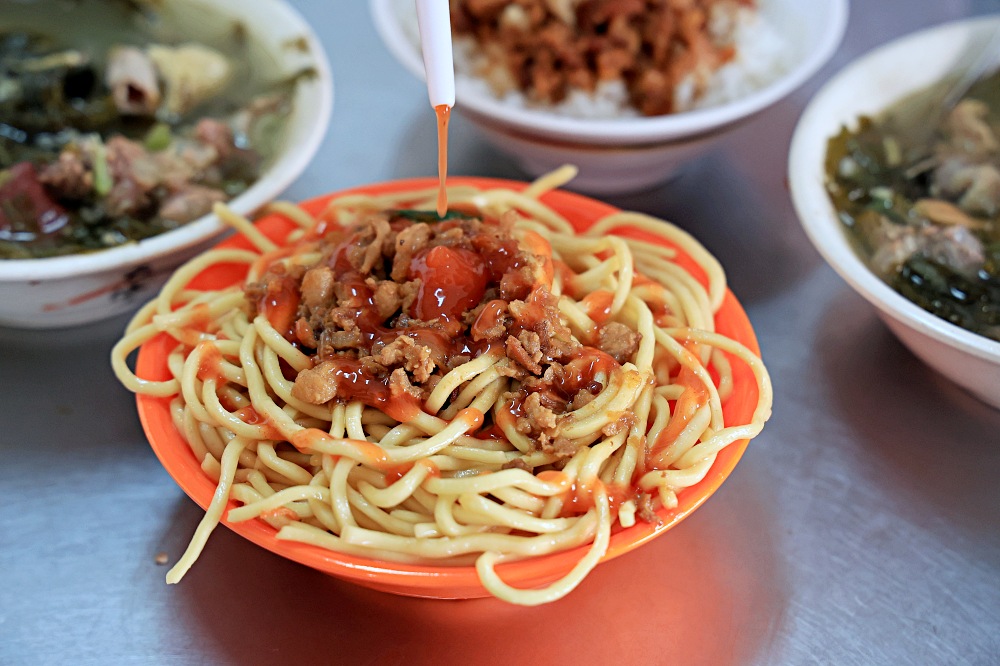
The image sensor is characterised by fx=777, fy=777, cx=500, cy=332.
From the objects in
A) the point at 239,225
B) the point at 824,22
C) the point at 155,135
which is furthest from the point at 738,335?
the point at 155,135

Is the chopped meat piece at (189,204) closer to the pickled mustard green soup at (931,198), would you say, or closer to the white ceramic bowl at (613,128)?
the white ceramic bowl at (613,128)

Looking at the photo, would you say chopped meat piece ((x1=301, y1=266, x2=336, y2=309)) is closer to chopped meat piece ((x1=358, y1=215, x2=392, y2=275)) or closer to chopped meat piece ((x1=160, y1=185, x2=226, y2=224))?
chopped meat piece ((x1=358, y1=215, x2=392, y2=275))

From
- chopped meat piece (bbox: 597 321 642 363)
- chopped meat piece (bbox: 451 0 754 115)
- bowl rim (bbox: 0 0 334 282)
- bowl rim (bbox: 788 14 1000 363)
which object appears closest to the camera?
chopped meat piece (bbox: 597 321 642 363)

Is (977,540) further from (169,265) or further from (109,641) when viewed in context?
(169,265)

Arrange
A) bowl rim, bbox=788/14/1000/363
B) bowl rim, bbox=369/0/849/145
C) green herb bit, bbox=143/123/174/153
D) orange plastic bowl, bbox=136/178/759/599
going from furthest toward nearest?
green herb bit, bbox=143/123/174/153 < bowl rim, bbox=369/0/849/145 < bowl rim, bbox=788/14/1000/363 < orange plastic bowl, bbox=136/178/759/599

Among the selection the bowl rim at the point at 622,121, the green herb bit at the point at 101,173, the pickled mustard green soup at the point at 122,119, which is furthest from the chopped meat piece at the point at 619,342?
the green herb bit at the point at 101,173

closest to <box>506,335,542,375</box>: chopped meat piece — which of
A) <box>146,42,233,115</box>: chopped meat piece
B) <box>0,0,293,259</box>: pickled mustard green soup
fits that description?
<box>0,0,293,259</box>: pickled mustard green soup
